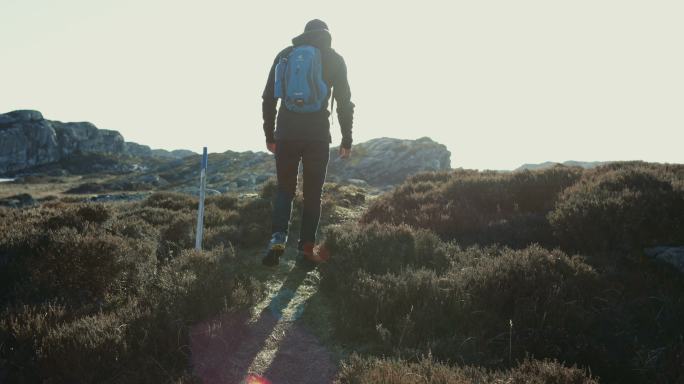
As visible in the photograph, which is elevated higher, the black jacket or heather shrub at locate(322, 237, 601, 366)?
the black jacket

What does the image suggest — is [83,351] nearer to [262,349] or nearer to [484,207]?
[262,349]

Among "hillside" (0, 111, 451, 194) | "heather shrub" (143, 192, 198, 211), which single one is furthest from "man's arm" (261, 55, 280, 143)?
"hillside" (0, 111, 451, 194)

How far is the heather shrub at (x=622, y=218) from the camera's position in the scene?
5.35m

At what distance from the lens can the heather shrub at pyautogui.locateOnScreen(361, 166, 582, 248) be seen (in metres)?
6.39

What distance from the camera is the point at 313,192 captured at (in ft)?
17.5

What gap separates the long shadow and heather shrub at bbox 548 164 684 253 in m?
4.48

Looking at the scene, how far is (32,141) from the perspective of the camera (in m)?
83.6

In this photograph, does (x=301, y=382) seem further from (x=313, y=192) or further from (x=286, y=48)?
(x=286, y=48)

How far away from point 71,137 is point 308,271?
110937mm

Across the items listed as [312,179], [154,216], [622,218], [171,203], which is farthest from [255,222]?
[622,218]

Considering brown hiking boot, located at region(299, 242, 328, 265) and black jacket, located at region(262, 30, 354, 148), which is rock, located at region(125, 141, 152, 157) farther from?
black jacket, located at region(262, 30, 354, 148)

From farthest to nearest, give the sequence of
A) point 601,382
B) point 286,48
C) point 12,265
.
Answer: point 286,48
point 12,265
point 601,382

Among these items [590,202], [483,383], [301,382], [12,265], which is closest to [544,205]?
[590,202]

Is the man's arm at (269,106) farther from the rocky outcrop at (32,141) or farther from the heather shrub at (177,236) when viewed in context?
the rocky outcrop at (32,141)
